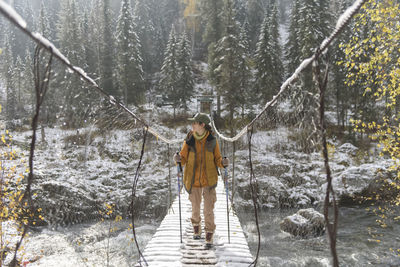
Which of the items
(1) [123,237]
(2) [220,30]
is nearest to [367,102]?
A: (2) [220,30]

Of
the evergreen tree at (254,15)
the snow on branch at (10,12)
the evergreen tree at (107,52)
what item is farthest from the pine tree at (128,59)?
the snow on branch at (10,12)

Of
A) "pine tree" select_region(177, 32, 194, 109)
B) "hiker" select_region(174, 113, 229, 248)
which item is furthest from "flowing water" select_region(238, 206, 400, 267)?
"pine tree" select_region(177, 32, 194, 109)

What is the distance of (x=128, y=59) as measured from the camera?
19.3 meters

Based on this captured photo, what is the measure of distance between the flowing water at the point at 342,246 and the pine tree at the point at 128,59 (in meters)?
13.8

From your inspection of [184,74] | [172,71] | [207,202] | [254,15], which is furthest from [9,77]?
[254,15]

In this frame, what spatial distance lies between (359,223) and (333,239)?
9.07 metres

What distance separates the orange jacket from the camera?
2869 mm

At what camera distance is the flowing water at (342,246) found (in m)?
6.35

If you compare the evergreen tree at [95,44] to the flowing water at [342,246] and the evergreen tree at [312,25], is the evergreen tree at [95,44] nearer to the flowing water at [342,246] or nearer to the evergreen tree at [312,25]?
the evergreen tree at [312,25]

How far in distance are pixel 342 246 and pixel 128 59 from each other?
17.3 metres

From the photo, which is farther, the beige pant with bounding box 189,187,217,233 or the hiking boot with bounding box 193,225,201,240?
the hiking boot with bounding box 193,225,201,240

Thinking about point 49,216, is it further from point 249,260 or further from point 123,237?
point 249,260

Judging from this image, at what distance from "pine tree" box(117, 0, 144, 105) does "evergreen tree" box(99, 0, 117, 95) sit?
150 centimetres

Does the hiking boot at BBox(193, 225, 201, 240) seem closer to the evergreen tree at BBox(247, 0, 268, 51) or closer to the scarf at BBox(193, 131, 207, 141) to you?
the scarf at BBox(193, 131, 207, 141)
